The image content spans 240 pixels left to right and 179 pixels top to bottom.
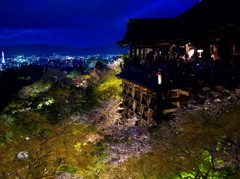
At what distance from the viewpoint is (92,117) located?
1320 cm

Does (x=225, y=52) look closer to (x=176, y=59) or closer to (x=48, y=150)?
(x=176, y=59)

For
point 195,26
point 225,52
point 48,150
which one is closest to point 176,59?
point 195,26

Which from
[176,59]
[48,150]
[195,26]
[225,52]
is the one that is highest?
[195,26]

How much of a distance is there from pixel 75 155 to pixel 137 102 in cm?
583

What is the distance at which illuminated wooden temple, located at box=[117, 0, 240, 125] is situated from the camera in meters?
9.95

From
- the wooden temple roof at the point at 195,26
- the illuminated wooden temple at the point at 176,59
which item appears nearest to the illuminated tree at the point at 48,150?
the illuminated wooden temple at the point at 176,59

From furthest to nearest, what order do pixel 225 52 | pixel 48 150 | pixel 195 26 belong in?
pixel 225 52, pixel 195 26, pixel 48 150

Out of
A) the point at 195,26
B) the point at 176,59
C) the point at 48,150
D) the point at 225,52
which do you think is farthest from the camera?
A: the point at 225,52

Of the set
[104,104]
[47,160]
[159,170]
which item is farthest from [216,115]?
[104,104]

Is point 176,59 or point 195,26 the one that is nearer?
point 195,26

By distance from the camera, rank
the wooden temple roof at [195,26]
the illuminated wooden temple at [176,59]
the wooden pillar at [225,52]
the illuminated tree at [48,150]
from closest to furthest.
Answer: the illuminated tree at [48,150] < the wooden temple roof at [195,26] < the illuminated wooden temple at [176,59] < the wooden pillar at [225,52]

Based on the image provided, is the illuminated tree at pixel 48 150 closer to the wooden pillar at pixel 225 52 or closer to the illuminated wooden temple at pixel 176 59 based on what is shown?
the illuminated wooden temple at pixel 176 59

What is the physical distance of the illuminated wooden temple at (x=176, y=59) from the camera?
9.95 metres

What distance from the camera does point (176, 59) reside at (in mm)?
12766
